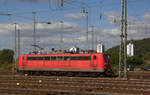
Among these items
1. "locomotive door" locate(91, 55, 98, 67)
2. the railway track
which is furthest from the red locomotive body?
the railway track

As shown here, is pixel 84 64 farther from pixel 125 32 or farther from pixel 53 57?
pixel 125 32

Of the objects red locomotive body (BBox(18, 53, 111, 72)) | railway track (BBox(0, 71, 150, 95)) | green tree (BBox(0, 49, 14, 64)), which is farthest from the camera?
green tree (BBox(0, 49, 14, 64))

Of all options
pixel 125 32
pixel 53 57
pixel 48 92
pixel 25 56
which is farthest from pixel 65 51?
pixel 48 92

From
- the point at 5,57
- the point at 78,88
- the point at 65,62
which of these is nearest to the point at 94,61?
the point at 65,62

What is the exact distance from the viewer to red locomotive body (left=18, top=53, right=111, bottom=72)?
3094 centimetres

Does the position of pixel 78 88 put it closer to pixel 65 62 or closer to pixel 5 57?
pixel 65 62

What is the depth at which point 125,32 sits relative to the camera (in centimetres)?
2625

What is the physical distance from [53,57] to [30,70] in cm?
485

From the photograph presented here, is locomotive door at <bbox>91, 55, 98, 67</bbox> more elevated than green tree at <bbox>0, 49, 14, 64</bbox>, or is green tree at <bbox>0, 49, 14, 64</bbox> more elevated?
locomotive door at <bbox>91, 55, 98, 67</bbox>

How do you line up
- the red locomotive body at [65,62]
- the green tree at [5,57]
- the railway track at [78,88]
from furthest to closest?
1. the green tree at [5,57]
2. the red locomotive body at [65,62]
3. the railway track at [78,88]

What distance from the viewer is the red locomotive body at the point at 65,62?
30.9m

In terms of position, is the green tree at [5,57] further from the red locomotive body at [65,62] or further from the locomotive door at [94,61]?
the locomotive door at [94,61]

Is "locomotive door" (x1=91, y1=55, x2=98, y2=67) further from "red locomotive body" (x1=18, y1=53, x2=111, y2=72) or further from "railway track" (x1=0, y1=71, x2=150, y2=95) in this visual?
"railway track" (x1=0, y1=71, x2=150, y2=95)

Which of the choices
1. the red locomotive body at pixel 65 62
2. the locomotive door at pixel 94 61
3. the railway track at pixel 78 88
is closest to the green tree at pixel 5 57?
the red locomotive body at pixel 65 62
